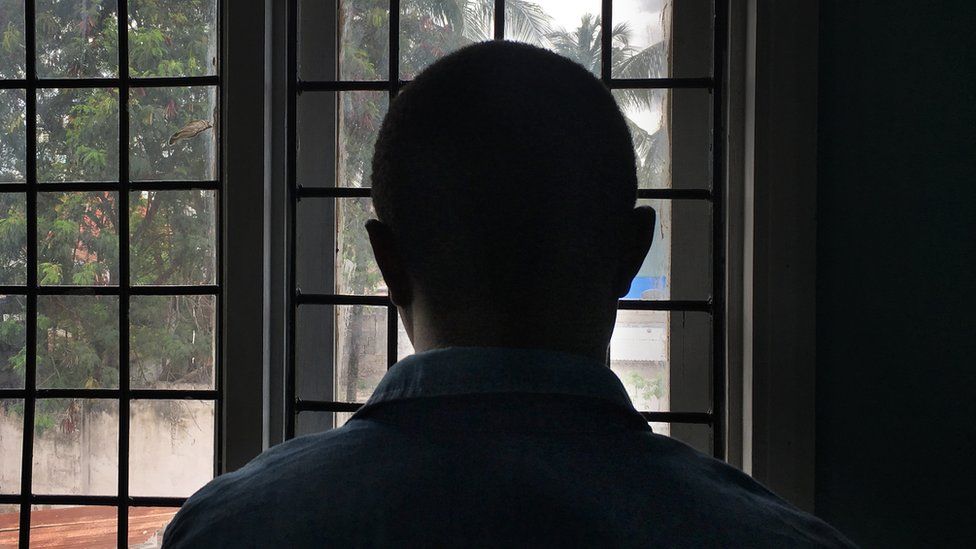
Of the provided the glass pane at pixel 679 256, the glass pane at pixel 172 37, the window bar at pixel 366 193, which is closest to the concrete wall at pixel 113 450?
the window bar at pixel 366 193

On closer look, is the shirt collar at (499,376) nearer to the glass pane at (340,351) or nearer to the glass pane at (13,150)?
the glass pane at (340,351)

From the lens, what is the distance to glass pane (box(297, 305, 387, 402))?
1388 mm

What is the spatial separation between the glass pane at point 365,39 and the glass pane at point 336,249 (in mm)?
267

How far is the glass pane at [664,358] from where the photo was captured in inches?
52.8

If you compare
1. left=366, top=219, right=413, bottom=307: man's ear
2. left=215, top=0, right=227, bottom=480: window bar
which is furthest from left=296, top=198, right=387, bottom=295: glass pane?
left=366, top=219, right=413, bottom=307: man's ear

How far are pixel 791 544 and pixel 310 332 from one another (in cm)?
106

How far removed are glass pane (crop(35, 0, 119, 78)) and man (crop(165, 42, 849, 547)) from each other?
107cm

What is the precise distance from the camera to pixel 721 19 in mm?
1325

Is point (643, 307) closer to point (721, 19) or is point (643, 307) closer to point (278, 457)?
point (721, 19)

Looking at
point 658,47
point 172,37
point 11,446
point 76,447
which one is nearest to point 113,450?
point 76,447

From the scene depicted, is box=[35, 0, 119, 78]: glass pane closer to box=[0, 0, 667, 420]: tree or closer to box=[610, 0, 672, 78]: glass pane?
box=[0, 0, 667, 420]: tree

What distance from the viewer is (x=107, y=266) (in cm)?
139

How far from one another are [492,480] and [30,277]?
1.32 m

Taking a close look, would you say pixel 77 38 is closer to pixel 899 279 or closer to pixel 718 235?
pixel 718 235
